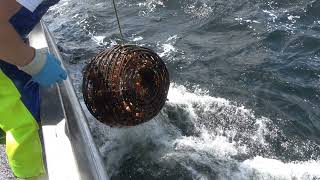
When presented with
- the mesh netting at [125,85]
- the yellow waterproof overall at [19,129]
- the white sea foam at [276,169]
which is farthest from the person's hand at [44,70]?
the white sea foam at [276,169]

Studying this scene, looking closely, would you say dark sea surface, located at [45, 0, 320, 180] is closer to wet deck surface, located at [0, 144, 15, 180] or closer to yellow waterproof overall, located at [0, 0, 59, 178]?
wet deck surface, located at [0, 144, 15, 180]

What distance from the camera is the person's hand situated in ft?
9.01

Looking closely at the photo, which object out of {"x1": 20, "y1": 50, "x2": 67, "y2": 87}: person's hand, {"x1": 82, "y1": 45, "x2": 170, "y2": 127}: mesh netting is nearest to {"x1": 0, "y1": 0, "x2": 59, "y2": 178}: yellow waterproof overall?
{"x1": 20, "y1": 50, "x2": 67, "y2": 87}: person's hand

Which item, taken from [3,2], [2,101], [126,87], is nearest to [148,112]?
[126,87]

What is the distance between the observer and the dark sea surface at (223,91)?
4734 millimetres

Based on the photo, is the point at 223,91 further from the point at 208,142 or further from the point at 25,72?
the point at 25,72

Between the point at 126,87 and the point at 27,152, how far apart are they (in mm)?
770

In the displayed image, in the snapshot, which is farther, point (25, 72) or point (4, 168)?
point (4, 168)

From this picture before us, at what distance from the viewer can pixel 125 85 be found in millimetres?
3023

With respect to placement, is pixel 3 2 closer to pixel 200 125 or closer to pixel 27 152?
pixel 27 152

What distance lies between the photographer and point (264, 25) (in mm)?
7352

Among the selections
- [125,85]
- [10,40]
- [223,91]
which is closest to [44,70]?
[10,40]

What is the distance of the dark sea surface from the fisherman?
78.9 inches

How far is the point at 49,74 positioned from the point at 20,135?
1.39 ft
